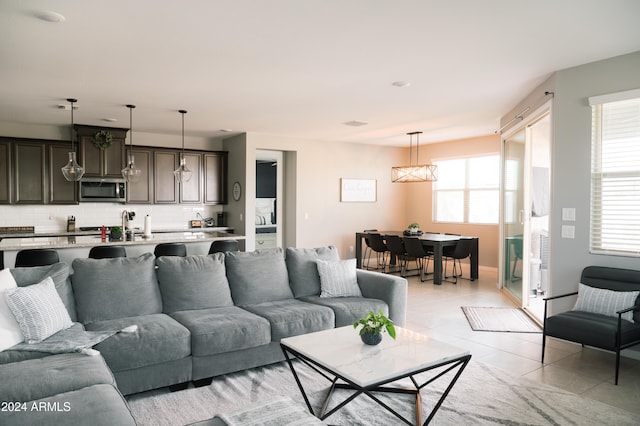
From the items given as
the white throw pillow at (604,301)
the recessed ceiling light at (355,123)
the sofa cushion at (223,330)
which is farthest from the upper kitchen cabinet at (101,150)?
the white throw pillow at (604,301)

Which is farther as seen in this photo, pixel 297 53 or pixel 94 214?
pixel 94 214

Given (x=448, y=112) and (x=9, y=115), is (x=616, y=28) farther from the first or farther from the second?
(x=9, y=115)

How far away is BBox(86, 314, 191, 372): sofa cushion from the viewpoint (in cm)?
287

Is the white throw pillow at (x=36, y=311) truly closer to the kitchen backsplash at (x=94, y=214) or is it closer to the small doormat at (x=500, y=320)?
the small doormat at (x=500, y=320)

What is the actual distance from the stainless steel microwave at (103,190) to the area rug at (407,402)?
5.52 m

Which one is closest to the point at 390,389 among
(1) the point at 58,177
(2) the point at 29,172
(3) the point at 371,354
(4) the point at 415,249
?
(3) the point at 371,354

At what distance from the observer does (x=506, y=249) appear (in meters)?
6.77

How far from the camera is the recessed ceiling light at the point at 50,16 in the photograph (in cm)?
312

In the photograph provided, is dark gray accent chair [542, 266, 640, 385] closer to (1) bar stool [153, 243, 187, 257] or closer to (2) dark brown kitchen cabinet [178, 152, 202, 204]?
(1) bar stool [153, 243, 187, 257]

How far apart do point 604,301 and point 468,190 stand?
583cm

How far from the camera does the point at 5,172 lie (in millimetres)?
7039

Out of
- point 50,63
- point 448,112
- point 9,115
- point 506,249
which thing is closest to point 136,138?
point 9,115

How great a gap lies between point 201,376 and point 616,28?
411 cm

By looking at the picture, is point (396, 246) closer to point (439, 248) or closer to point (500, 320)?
point (439, 248)
